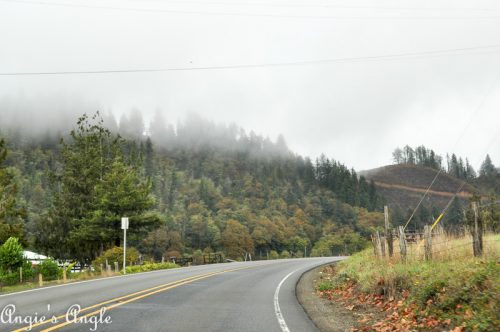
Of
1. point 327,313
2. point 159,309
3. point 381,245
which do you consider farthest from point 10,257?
point 327,313

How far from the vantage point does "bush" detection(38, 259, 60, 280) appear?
1136 inches

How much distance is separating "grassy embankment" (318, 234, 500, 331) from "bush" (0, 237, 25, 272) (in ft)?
78.8

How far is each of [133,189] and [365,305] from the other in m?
34.8

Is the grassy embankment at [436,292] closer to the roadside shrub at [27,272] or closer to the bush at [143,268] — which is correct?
the bush at [143,268]

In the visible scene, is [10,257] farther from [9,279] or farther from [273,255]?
[273,255]

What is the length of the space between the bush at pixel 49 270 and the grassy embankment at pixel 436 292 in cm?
2109

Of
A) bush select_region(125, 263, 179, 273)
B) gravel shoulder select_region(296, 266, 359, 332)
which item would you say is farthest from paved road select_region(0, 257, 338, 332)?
bush select_region(125, 263, 179, 273)

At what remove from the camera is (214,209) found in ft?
547

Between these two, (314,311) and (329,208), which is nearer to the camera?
(314,311)

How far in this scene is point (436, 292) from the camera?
9.19 m

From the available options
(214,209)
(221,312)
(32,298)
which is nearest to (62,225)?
(32,298)

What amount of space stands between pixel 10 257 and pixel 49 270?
321 cm

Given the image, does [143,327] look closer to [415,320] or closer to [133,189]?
[415,320]

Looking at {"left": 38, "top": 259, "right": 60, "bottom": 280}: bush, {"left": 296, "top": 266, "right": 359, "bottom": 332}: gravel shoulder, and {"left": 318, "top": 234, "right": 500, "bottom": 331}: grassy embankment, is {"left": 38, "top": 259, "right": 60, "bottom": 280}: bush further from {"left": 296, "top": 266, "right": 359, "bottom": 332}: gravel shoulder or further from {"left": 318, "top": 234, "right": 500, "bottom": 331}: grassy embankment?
{"left": 318, "top": 234, "right": 500, "bottom": 331}: grassy embankment
